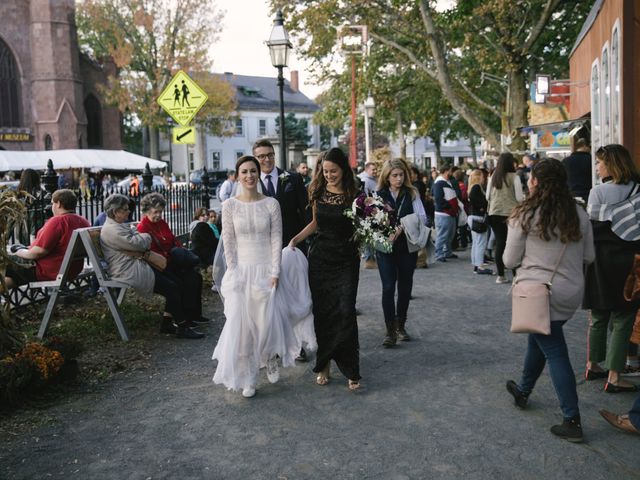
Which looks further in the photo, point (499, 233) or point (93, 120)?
point (93, 120)

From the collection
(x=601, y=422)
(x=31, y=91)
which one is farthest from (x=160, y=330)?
(x=31, y=91)

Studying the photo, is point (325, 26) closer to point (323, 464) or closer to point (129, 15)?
point (323, 464)

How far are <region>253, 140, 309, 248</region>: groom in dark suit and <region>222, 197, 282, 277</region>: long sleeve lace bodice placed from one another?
1.22 m

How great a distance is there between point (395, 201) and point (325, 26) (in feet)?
56.8

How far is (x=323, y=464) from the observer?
3.92 metres

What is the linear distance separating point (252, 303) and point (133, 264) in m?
2.27

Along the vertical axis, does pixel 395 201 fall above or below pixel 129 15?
below

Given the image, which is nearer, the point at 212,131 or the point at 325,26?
the point at 325,26

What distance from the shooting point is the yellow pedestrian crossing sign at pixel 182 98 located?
1103cm

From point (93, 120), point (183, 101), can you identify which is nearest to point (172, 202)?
point (183, 101)

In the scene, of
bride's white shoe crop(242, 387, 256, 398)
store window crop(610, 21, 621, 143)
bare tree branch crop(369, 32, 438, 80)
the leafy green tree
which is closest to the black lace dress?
bride's white shoe crop(242, 387, 256, 398)

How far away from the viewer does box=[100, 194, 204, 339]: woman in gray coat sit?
6992 mm

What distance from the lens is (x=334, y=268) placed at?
556cm

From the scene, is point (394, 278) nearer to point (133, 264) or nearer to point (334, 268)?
point (334, 268)
